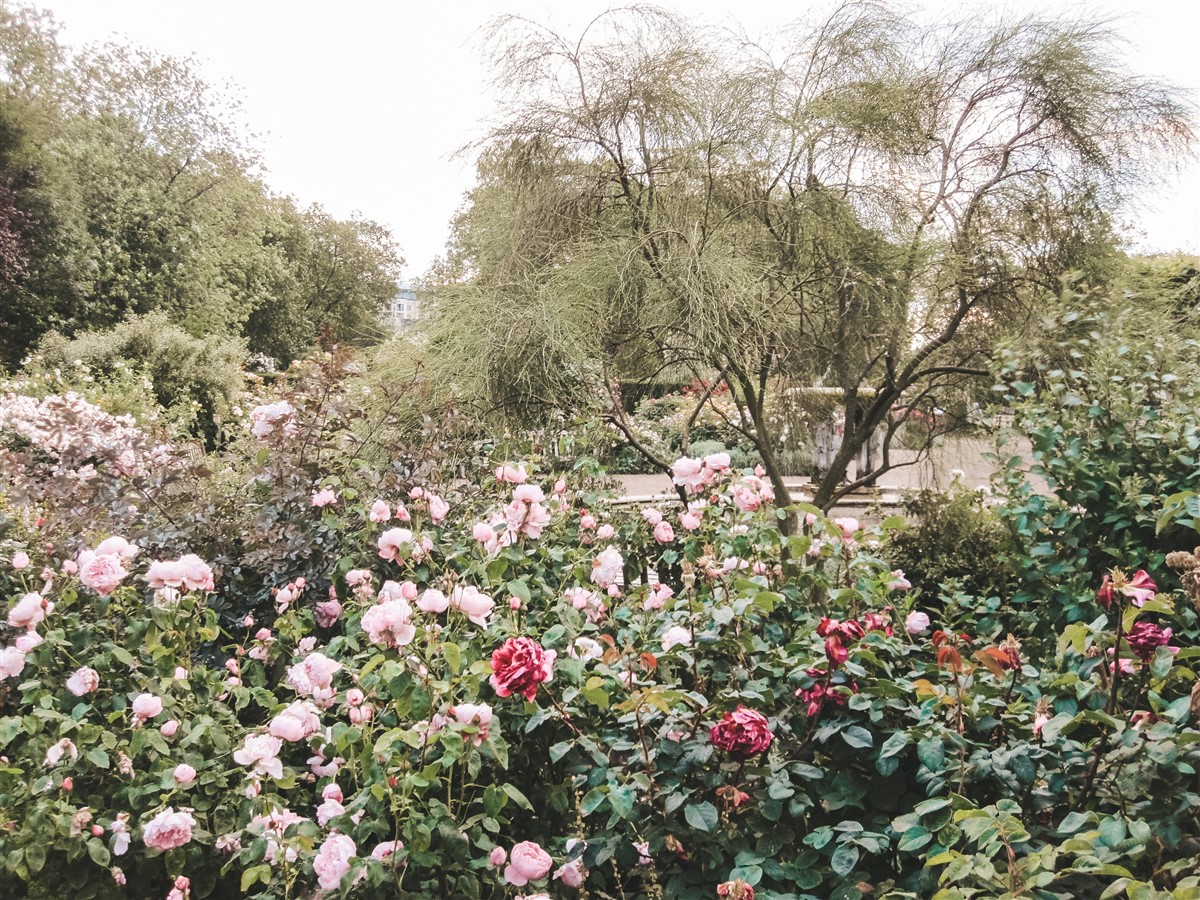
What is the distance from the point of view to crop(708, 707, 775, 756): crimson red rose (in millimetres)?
1205

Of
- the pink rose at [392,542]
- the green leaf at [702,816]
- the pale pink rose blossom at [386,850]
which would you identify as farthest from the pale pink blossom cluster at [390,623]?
the green leaf at [702,816]

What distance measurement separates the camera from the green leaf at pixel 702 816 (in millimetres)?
1198

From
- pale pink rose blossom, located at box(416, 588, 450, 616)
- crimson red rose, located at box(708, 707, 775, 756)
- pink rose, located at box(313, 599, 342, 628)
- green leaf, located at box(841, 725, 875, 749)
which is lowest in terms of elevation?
pink rose, located at box(313, 599, 342, 628)

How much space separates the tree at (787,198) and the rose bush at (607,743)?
8.26ft

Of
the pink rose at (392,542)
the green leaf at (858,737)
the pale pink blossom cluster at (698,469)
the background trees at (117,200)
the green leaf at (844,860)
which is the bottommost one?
the green leaf at (844,860)

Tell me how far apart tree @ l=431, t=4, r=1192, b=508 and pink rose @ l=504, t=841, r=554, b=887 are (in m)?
3.32

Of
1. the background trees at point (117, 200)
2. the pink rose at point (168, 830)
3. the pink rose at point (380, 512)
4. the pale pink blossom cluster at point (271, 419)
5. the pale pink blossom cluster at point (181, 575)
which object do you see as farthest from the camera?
the background trees at point (117, 200)

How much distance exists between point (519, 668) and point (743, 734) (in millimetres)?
354

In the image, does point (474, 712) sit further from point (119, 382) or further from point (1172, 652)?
point (119, 382)

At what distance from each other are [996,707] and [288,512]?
2.24 metres

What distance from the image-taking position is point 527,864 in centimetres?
123

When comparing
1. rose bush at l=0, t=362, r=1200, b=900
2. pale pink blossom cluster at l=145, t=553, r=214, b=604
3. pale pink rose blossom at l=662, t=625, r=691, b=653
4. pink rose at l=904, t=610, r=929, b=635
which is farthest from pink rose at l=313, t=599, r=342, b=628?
pink rose at l=904, t=610, r=929, b=635

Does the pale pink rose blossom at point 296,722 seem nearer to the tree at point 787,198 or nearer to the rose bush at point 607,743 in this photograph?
the rose bush at point 607,743

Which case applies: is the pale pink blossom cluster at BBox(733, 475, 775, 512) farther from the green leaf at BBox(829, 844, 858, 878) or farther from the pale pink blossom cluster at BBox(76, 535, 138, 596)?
the pale pink blossom cluster at BBox(76, 535, 138, 596)
